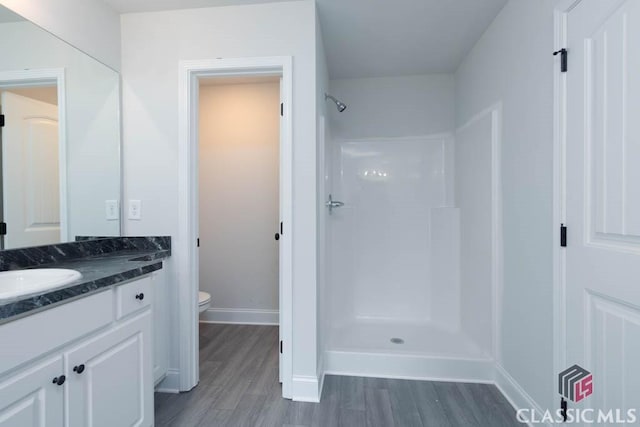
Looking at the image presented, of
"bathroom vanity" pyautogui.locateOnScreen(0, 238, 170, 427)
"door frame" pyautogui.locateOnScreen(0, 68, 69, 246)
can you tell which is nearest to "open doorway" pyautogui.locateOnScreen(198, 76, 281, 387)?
"door frame" pyautogui.locateOnScreen(0, 68, 69, 246)

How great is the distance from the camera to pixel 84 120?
1684mm

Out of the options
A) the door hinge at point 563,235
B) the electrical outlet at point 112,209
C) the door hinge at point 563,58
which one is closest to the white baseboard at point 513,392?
the door hinge at point 563,235

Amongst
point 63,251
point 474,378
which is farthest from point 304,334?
point 63,251

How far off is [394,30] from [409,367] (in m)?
2.39

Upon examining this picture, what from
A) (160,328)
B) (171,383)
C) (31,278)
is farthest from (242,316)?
(31,278)

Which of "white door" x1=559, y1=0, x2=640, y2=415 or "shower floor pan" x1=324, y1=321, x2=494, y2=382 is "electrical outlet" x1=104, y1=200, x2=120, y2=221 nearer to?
"shower floor pan" x1=324, y1=321, x2=494, y2=382

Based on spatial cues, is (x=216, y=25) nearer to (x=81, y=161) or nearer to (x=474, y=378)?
(x=81, y=161)

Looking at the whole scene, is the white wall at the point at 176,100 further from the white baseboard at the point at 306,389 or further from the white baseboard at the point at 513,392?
the white baseboard at the point at 513,392

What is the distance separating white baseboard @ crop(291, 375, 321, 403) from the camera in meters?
1.78

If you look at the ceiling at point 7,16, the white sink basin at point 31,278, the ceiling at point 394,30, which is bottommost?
the white sink basin at point 31,278

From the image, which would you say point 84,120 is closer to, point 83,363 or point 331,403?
point 83,363

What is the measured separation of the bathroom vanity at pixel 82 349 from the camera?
0.82 metres

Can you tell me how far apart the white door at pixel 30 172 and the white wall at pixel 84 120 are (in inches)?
3.7

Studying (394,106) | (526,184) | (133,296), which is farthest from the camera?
(394,106)
